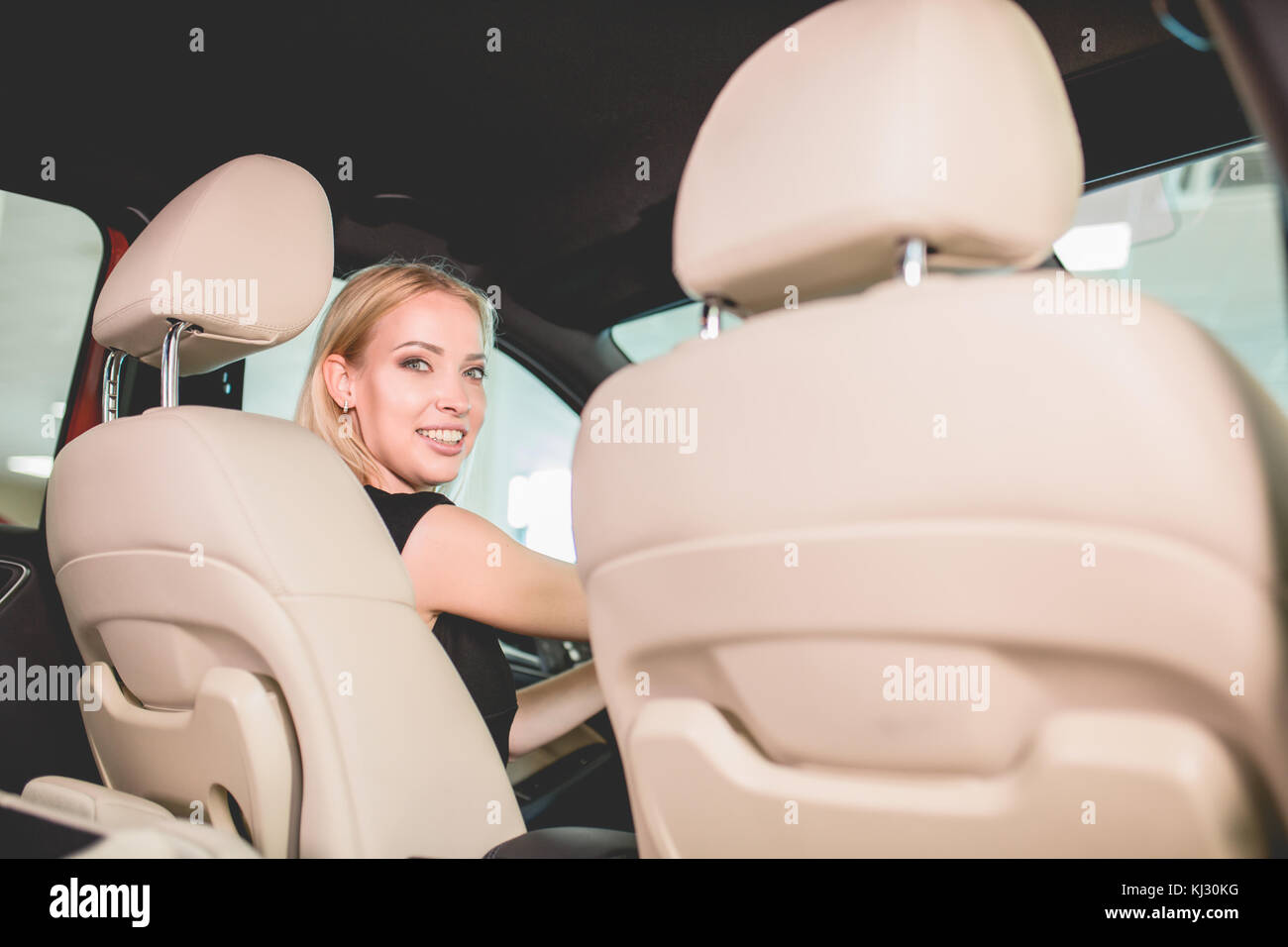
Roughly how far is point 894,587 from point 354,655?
2.58ft

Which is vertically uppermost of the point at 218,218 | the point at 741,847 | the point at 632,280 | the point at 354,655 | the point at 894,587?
the point at 632,280

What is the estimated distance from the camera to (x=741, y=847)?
0.95m

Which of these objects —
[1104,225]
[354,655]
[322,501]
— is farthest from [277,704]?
[1104,225]

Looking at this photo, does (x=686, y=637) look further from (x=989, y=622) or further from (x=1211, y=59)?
(x=1211, y=59)

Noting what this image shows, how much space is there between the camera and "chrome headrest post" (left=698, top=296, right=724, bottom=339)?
105 centimetres

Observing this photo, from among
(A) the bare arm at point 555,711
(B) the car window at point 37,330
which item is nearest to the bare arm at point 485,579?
(A) the bare arm at point 555,711

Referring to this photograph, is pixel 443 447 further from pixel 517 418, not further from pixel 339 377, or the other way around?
pixel 517 418

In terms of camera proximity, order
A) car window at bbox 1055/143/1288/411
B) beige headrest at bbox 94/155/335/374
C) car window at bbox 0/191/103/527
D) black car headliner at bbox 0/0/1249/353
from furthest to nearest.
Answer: car window at bbox 0/191/103/527, black car headliner at bbox 0/0/1249/353, beige headrest at bbox 94/155/335/374, car window at bbox 1055/143/1288/411

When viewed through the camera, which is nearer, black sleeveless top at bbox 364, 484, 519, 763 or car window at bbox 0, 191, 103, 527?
black sleeveless top at bbox 364, 484, 519, 763

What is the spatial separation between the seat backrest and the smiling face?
40 cm

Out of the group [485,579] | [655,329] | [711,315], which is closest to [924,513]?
[711,315]

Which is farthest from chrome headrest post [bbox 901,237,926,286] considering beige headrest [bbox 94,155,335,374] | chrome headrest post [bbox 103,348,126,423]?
chrome headrest post [bbox 103,348,126,423]

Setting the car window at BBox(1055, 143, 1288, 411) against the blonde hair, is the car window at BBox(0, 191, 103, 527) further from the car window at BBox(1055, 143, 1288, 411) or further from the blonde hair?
the car window at BBox(1055, 143, 1288, 411)

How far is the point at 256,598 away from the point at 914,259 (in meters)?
0.91
